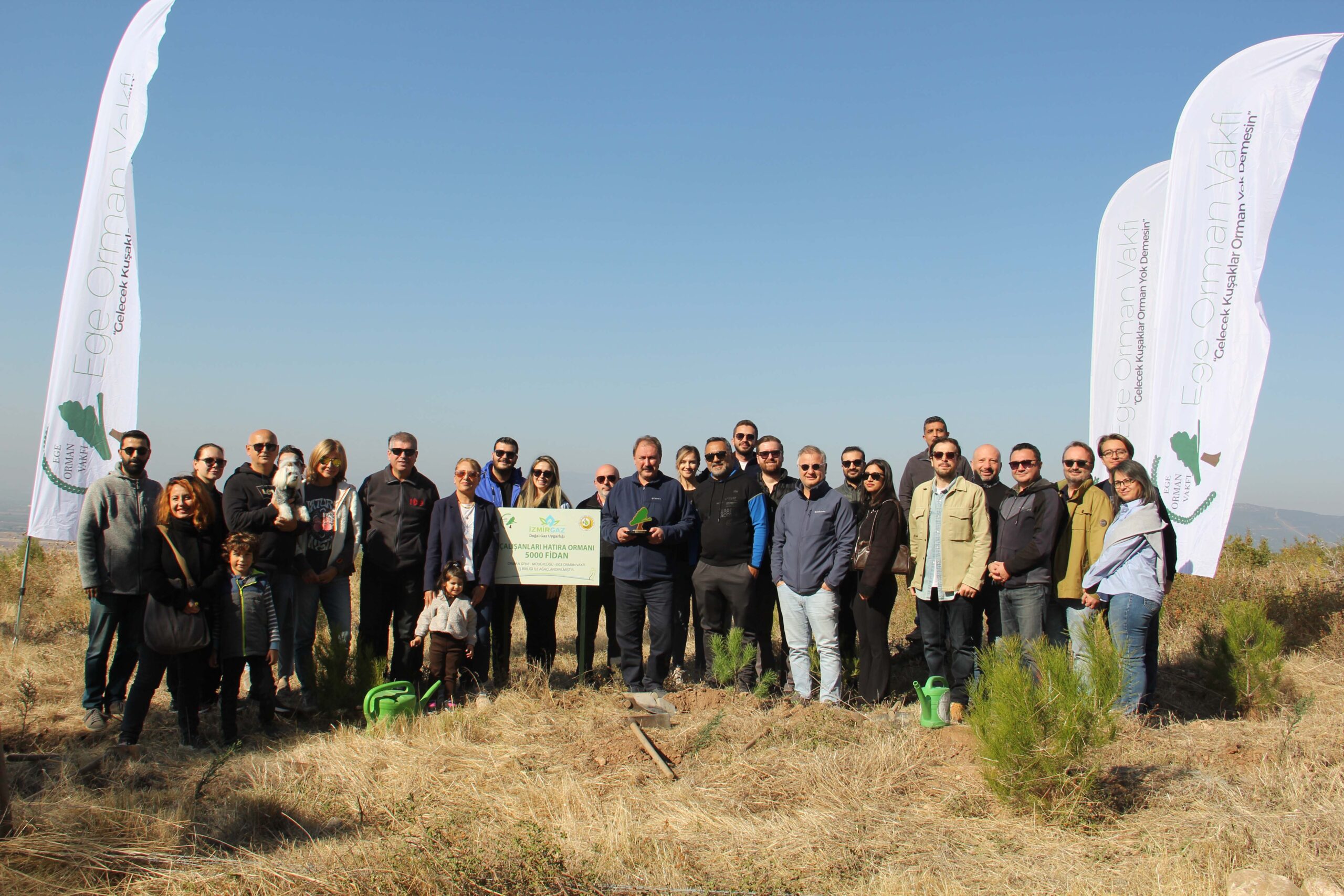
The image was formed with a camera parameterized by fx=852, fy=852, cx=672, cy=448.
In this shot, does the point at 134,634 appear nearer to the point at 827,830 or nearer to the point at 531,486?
the point at 531,486

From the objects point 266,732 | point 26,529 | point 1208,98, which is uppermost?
point 1208,98

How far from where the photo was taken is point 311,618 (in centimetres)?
683

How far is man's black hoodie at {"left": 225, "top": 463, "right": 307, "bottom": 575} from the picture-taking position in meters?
6.30

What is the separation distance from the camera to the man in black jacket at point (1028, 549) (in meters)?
6.45

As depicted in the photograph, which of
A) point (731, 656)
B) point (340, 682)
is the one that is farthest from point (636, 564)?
point (340, 682)

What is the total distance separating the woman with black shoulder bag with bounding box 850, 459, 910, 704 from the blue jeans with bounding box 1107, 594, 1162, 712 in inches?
59.8

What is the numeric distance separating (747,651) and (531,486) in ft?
7.73

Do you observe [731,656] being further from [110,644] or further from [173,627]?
[110,644]

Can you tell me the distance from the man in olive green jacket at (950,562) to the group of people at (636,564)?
17 millimetres

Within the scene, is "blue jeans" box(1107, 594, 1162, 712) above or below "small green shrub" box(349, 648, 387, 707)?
above

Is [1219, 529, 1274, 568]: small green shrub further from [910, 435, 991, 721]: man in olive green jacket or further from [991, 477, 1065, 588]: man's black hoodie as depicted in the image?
[910, 435, 991, 721]: man in olive green jacket

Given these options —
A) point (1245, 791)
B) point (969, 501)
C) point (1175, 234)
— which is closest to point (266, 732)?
point (969, 501)

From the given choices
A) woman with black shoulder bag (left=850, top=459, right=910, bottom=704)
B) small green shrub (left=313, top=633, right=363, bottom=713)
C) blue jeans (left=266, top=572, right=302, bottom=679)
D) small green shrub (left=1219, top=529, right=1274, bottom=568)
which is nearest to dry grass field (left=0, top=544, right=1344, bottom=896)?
small green shrub (left=313, top=633, right=363, bottom=713)

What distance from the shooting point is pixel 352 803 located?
4801mm
